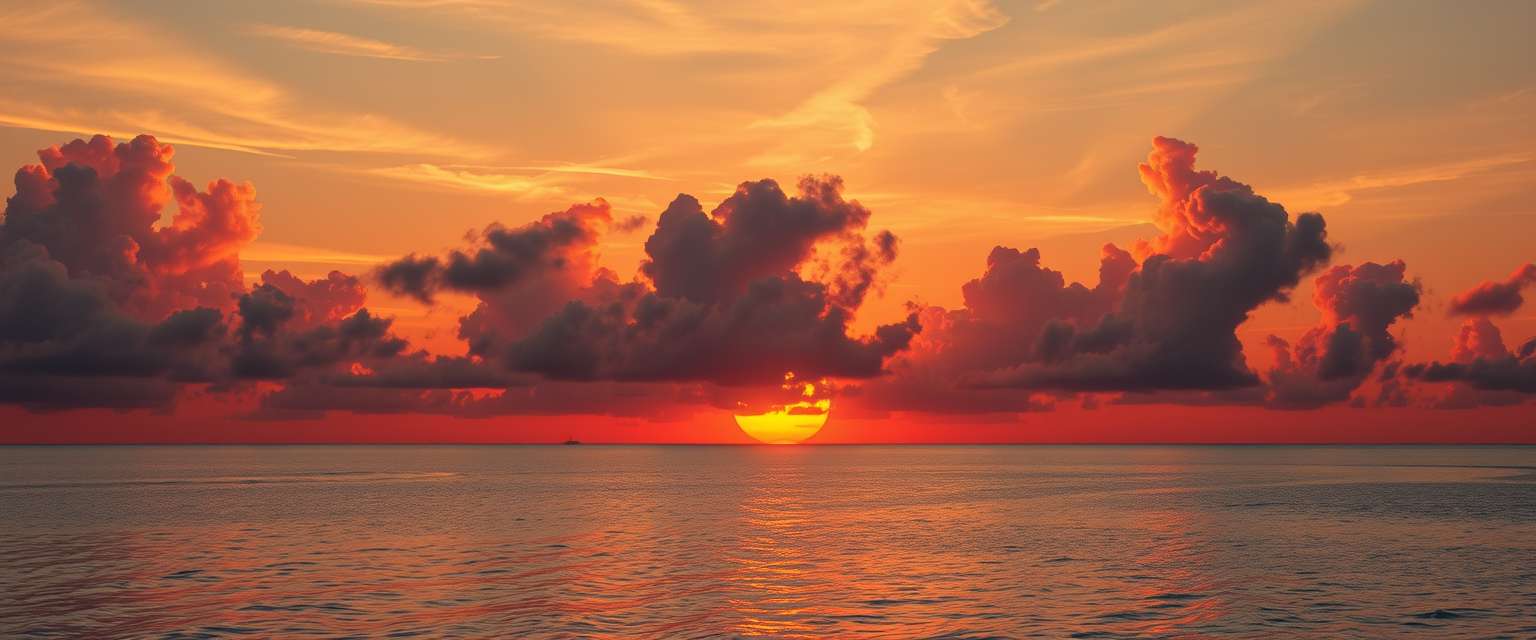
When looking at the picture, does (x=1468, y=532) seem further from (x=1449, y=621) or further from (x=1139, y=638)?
(x=1139, y=638)

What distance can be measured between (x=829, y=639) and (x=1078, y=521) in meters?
64.2

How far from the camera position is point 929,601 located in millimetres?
51500

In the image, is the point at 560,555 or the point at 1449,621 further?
the point at 560,555

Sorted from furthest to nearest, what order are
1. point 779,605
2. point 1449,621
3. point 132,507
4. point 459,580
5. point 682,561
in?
point 132,507, point 682,561, point 459,580, point 779,605, point 1449,621

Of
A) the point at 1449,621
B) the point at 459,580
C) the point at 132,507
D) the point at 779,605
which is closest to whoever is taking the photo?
the point at 1449,621

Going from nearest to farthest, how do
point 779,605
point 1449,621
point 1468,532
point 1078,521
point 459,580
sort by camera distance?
point 1449,621, point 779,605, point 459,580, point 1468,532, point 1078,521

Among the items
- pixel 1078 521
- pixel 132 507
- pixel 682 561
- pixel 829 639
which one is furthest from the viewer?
pixel 132 507

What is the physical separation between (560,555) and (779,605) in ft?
75.0

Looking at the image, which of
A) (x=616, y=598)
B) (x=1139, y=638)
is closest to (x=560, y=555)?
(x=616, y=598)

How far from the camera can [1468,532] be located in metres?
90.2

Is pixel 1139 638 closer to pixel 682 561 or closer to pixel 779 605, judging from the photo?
pixel 779 605

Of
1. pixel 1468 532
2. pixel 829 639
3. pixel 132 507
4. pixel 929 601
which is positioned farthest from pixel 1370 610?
pixel 132 507

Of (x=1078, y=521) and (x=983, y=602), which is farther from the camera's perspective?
(x=1078, y=521)

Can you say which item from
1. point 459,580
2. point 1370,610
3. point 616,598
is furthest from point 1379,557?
point 459,580
